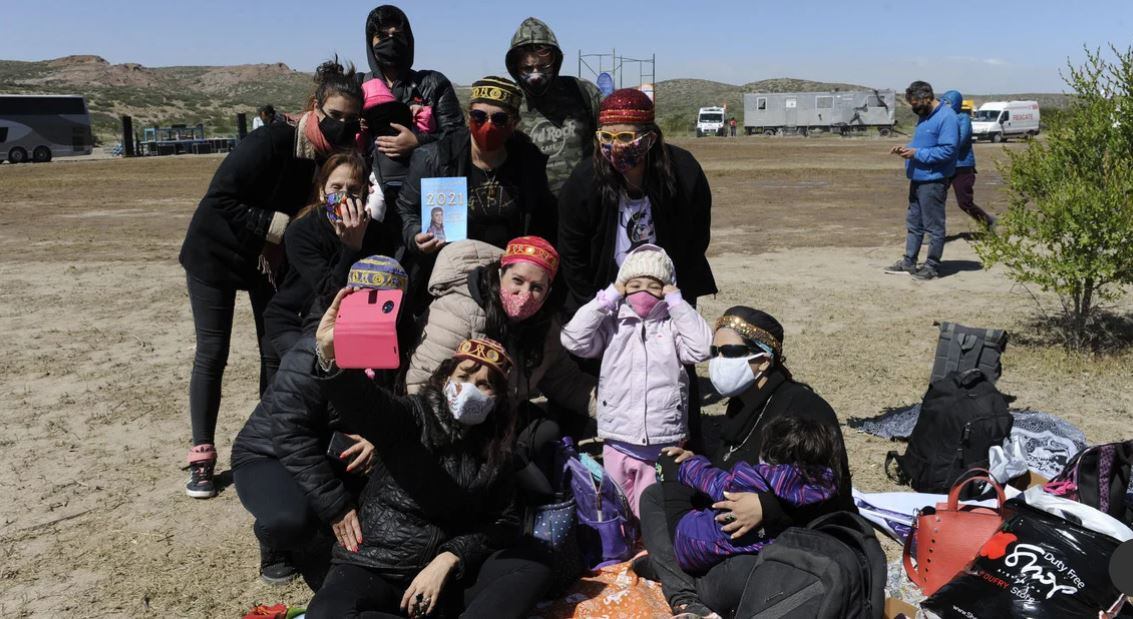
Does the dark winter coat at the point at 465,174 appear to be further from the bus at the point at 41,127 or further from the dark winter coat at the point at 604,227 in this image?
the bus at the point at 41,127

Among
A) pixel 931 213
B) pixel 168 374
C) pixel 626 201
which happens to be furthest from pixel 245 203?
pixel 931 213

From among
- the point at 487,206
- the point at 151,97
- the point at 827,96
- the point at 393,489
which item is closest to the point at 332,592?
the point at 393,489

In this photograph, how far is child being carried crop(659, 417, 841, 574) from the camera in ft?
10.5

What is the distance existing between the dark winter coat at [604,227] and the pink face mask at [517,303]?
1.94 ft

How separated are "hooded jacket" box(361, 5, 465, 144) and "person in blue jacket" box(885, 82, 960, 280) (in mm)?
6063

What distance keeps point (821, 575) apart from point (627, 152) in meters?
2.10

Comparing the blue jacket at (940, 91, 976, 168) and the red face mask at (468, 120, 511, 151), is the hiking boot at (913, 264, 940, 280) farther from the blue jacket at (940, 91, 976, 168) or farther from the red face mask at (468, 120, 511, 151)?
the red face mask at (468, 120, 511, 151)

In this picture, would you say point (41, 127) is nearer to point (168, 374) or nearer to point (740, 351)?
point (168, 374)

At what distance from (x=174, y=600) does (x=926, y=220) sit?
8490 mm

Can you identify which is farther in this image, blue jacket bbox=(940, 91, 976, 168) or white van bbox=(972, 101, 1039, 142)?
white van bbox=(972, 101, 1039, 142)

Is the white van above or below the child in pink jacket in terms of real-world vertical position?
above

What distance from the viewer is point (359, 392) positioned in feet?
9.98

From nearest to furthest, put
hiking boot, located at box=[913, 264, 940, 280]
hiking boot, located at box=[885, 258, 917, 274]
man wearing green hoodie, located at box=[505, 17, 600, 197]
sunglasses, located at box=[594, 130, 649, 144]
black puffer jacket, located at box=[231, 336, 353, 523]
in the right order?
black puffer jacket, located at box=[231, 336, 353, 523], sunglasses, located at box=[594, 130, 649, 144], man wearing green hoodie, located at box=[505, 17, 600, 197], hiking boot, located at box=[913, 264, 940, 280], hiking boot, located at box=[885, 258, 917, 274]

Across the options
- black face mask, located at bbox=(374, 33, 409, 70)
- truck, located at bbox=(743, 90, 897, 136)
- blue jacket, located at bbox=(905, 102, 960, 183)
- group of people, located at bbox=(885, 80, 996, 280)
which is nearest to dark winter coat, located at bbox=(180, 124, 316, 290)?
black face mask, located at bbox=(374, 33, 409, 70)
